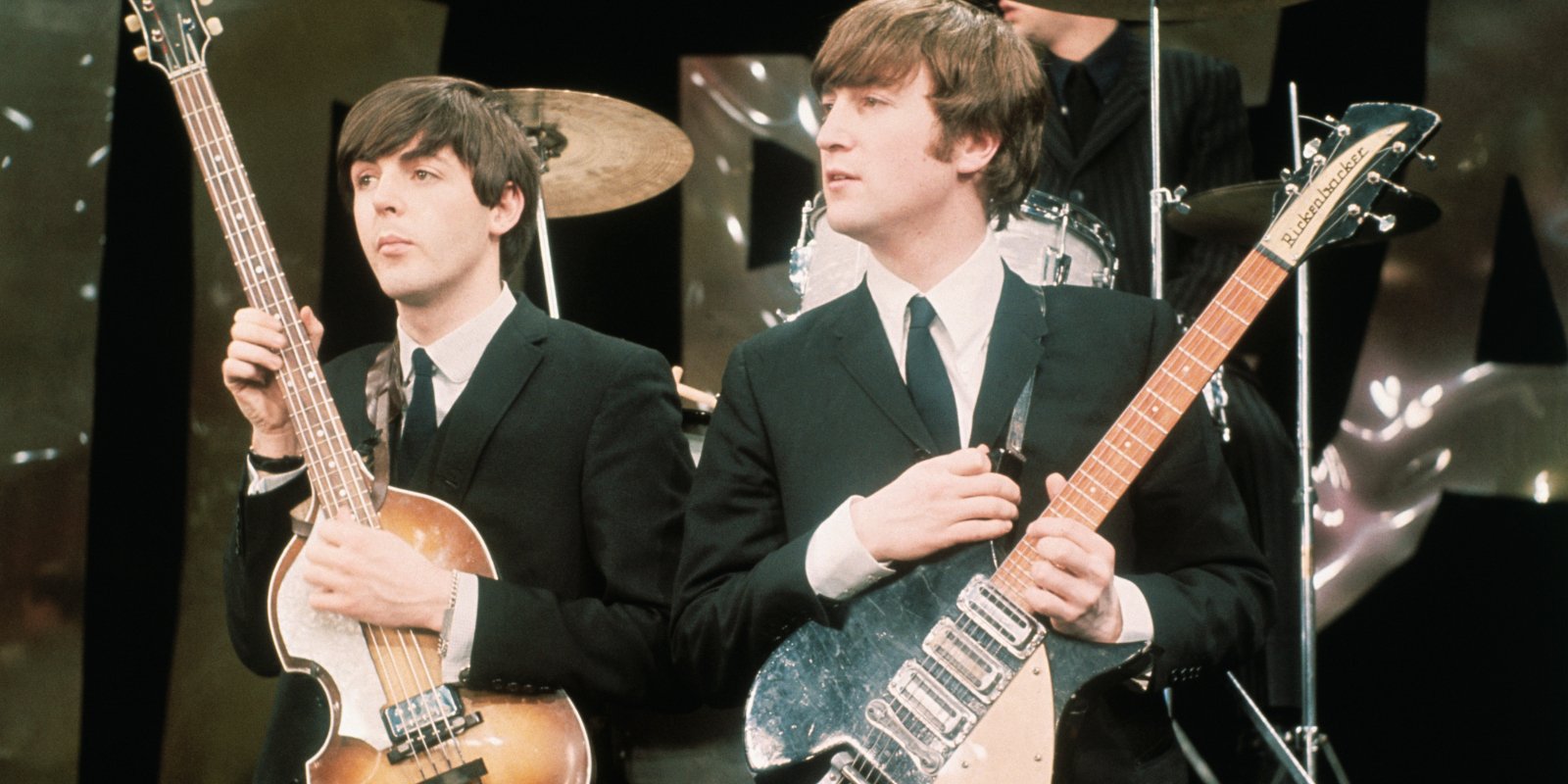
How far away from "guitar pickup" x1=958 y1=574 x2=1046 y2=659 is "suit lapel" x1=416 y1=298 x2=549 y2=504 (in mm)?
1043

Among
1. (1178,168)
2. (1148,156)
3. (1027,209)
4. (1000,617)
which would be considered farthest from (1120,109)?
(1000,617)

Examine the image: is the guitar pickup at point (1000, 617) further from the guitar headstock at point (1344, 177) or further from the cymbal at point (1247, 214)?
the cymbal at point (1247, 214)

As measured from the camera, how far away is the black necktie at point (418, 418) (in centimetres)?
277

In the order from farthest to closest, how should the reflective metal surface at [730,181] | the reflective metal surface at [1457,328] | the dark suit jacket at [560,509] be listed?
the reflective metal surface at [730,181] < the reflective metal surface at [1457,328] < the dark suit jacket at [560,509]

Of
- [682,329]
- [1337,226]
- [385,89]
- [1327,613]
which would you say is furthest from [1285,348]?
[385,89]

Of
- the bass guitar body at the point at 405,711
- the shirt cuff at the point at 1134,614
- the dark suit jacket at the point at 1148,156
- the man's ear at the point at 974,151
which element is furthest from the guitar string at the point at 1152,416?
the dark suit jacket at the point at 1148,156

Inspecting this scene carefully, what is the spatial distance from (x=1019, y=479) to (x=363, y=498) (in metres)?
1.09

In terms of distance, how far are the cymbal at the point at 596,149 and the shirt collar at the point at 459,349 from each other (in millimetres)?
1043

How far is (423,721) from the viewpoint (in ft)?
7.96

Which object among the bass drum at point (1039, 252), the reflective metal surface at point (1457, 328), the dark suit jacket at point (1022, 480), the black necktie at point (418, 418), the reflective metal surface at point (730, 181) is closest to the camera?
the dark suit jacket at point (1022, 480)

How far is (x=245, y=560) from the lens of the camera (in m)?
2.71

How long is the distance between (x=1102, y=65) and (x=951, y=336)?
217 cm

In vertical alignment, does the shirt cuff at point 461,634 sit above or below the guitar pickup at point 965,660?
below

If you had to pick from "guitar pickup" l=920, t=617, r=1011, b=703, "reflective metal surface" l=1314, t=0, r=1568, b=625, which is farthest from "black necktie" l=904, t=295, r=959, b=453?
"reflective metal surface" l=1314, t=0, r=1568, b=625
